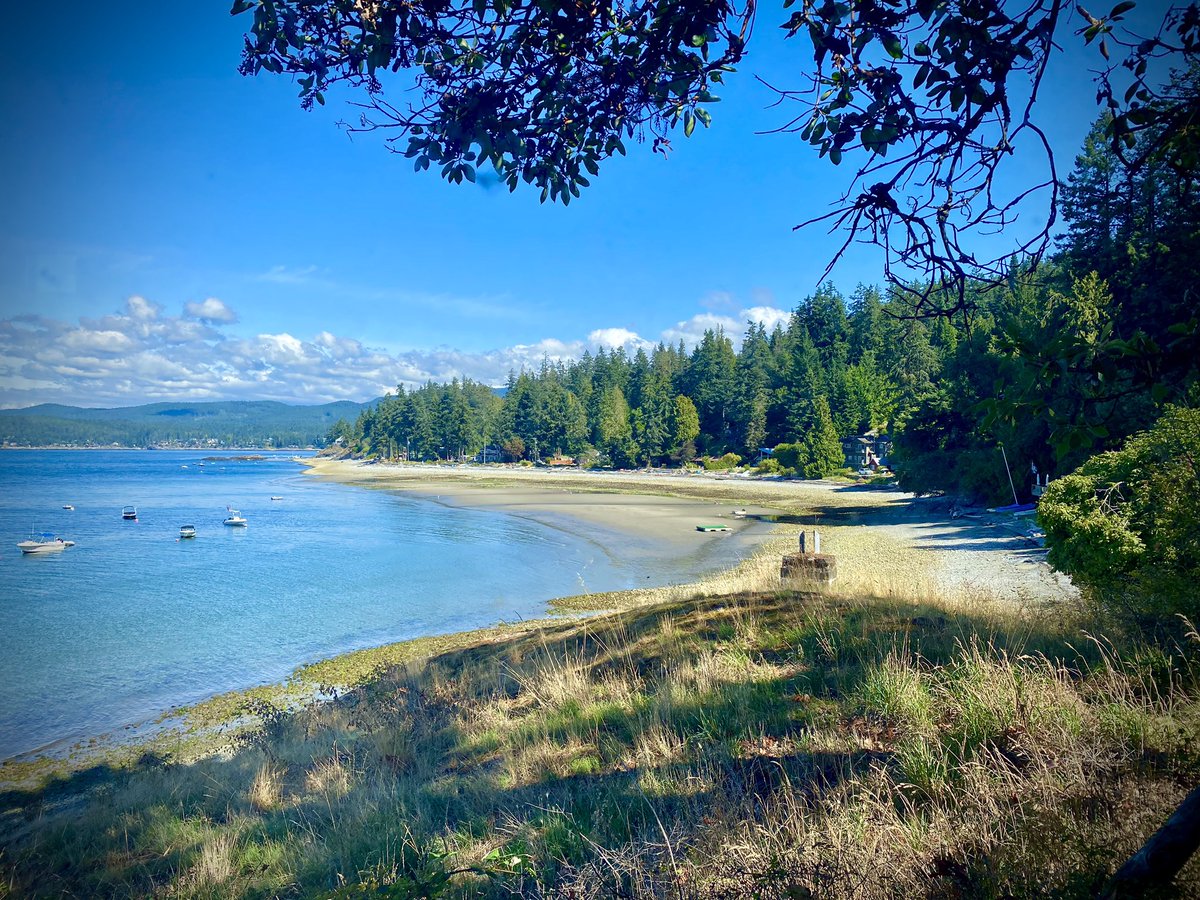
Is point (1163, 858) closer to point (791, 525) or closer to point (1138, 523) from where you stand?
point (1138, 523)

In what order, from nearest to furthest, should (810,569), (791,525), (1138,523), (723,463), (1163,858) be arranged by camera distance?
(1163,858) → (1138,523) → (810,569) → (791,525) → (723,463)

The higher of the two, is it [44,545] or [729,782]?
[729,782]

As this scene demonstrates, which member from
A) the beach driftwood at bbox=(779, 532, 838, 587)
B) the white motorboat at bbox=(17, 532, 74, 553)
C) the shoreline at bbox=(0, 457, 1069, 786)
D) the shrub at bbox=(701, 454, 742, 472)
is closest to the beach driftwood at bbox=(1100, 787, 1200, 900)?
the shoreline at bbox=(0, 457, 1069, 786)

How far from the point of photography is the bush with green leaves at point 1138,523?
5.71 metres

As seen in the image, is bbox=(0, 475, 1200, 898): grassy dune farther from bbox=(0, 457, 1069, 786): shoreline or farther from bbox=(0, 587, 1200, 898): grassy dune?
bbox=(0, 457, 1069, 786): shoreline

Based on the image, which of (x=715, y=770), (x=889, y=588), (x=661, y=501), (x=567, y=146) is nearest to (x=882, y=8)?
(x=567, y=146)

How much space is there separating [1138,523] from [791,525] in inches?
1147

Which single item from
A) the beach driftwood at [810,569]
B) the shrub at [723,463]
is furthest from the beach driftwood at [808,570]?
the shrub at [723,463]

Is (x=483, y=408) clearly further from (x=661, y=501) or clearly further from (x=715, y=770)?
(x=715, y=770)

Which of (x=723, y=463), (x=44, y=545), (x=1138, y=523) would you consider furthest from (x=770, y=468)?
(x=1138, y=523)

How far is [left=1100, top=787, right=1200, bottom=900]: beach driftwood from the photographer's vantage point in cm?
195

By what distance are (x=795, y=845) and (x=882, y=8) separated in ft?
13.2

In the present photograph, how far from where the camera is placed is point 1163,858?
196 centimetres

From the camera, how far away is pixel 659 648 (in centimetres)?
738
